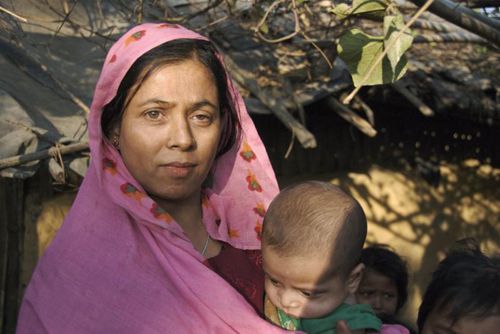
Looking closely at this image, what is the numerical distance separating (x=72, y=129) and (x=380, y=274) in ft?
6.32

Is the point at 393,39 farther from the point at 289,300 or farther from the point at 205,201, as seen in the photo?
the point at 289,300

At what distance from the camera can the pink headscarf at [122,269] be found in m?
1.97

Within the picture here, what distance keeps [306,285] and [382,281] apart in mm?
1489

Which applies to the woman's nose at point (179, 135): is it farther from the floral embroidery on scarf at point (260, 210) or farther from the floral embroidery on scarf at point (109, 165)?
the floral embroidery on scarf at point (260, 210)

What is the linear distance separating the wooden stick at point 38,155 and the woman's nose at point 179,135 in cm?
189

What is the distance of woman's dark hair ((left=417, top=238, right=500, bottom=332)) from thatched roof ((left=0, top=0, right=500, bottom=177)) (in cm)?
175

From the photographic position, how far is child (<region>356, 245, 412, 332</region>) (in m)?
3.32

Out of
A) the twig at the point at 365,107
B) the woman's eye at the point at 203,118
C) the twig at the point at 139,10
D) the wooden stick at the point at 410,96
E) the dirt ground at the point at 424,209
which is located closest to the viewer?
the woman's eye at the point at 203,118

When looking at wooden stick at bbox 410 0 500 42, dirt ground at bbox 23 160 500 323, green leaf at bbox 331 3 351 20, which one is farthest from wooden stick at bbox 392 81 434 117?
green leaf at bbox 331 3 351 20

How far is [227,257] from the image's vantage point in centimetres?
226

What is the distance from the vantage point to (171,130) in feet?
6.75

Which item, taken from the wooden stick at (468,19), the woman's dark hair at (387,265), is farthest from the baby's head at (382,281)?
the wooden stick at (468,19)

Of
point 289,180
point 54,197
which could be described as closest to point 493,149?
point 289,180

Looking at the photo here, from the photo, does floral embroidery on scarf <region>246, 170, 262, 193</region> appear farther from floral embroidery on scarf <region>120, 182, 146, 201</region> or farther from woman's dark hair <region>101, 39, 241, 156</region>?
floral embroidery on scarf <region>120, 182, 146, 201</region>
